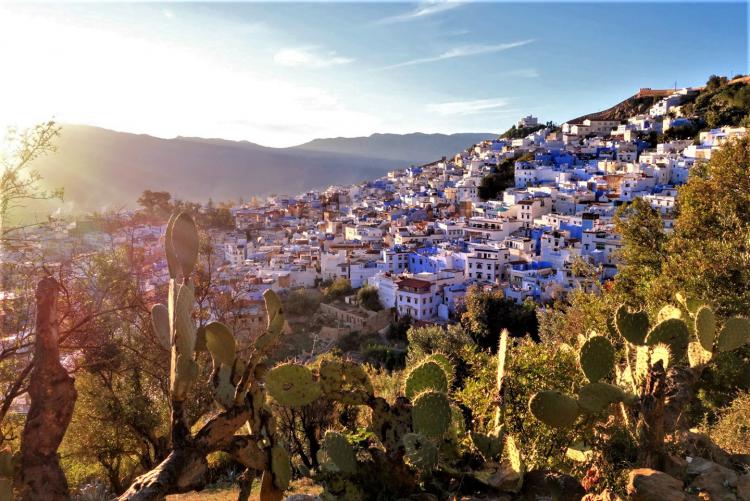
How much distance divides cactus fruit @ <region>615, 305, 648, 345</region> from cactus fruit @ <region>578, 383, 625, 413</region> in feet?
1.91

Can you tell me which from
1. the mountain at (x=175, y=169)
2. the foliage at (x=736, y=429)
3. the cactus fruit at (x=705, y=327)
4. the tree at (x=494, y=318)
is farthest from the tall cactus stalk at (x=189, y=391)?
the mountain at (x=175, y=169)

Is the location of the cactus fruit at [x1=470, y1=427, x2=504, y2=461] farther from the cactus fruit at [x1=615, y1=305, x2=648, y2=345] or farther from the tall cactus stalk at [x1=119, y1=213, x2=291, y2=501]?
the tall cactus stalk at [x1=119, y1=213, x2=291, y2=501]

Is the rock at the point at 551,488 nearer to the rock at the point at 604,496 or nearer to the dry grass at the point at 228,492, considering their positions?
the rock at the point at 604,496

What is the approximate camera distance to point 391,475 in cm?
362

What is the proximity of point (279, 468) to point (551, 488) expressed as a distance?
1.86 m

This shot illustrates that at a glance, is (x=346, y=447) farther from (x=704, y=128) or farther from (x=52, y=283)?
(x=704, y=128)

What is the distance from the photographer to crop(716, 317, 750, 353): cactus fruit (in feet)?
13.0

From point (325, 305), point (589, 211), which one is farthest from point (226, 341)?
point (589, 211)

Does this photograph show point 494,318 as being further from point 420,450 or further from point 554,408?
point 420,450

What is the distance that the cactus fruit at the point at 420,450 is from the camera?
3.52 meters

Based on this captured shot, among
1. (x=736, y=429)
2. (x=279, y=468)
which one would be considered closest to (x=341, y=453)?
(x=279, y=468)

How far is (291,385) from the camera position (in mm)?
3750

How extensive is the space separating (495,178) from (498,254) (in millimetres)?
23677

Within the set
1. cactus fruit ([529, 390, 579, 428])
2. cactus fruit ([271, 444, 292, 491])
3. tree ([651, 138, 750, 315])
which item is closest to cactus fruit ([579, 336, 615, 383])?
cactus fruit ([529, 390, 579, 428])
